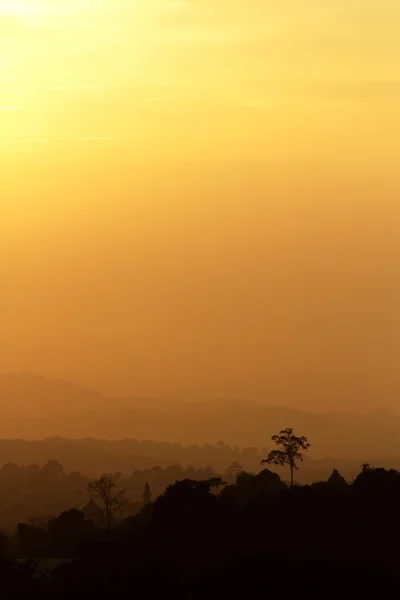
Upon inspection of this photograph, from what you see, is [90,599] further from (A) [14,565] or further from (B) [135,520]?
(B) [135,520]

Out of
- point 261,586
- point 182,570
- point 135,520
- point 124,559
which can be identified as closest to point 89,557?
point 124,559

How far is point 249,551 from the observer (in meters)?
131

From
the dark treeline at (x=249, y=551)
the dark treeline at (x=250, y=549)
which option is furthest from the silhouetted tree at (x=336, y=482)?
the dark treeline at (x=250, y=549)

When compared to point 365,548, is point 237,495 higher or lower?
higher

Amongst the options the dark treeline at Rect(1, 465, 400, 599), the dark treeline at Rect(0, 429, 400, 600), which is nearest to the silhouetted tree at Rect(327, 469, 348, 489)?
the dark treeline at Rect(0, 429, 400, 600)

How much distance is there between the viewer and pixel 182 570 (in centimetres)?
12781

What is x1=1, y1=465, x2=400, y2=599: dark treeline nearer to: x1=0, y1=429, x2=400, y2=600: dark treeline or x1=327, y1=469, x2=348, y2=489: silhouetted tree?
x1=0, y1=429, x2=400, y2=600: dark treeline

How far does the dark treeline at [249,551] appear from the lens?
4813 inches

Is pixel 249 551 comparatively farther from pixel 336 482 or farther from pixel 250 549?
pixel 336 482

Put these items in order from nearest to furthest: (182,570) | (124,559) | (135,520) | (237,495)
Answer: (182,570)
(124,559)
(237,495)
(135,520)

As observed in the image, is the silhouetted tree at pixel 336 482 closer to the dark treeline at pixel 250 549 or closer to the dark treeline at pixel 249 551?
the dark treeline at pixel 249 551

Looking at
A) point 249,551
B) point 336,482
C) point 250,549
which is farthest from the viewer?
point 336,482

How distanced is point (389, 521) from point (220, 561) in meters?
20.4

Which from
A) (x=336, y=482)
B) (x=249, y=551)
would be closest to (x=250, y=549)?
(x=249, y=551)
